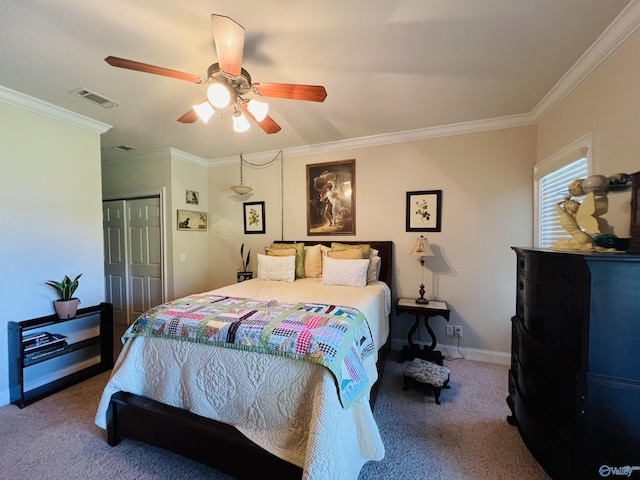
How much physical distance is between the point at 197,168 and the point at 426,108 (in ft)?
10.7

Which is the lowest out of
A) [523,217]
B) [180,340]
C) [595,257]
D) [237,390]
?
[237,390]

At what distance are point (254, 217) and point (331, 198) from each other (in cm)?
123

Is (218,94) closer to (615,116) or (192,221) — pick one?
(615,116)

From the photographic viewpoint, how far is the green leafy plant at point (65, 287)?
239 cm

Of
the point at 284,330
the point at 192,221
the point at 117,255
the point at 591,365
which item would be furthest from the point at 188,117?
the point at 117,255

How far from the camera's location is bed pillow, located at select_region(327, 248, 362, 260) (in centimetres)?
293

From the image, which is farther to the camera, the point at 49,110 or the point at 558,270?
the point at 49,110

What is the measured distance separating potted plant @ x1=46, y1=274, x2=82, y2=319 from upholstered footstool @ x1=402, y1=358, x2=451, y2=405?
3.07m

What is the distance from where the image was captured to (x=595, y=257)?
1079 mm

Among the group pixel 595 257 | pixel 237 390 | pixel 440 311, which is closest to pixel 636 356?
pixel 595 257

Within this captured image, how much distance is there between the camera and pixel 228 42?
129 centimetres

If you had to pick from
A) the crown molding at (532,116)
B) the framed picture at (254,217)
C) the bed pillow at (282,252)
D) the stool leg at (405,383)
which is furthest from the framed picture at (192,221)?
the stool leg at (405,383)

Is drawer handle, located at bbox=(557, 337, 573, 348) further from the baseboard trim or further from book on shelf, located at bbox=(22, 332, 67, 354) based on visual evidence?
book on shelf, located at bbox=(22, 332, 67, 354)

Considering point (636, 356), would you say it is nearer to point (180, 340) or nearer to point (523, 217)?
point (523, 217)
